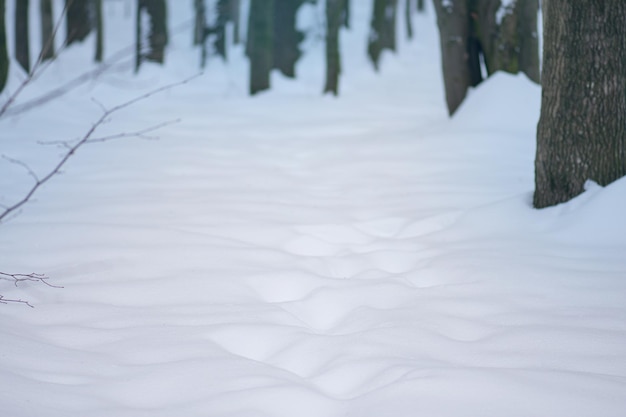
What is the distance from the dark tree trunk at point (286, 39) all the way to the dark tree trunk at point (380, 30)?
3059 millimetres

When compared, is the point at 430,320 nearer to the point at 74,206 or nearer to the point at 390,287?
the point at 390,287

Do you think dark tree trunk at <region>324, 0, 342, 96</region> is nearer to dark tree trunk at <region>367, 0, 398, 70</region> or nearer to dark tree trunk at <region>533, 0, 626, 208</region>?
dark tree trunk at <region>367, 0, 398, 70</region>

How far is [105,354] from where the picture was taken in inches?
98.8

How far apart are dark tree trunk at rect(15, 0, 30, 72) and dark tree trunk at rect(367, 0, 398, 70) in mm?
9023

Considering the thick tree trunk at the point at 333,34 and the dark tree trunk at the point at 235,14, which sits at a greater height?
the dark tree trunk at the point at 235,14

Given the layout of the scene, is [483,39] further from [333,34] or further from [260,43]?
[260,43]

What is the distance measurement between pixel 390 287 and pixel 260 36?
11390 mm

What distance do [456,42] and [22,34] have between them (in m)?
9.28

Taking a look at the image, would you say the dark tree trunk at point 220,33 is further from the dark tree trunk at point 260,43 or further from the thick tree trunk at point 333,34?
the thick tree trunk at point 333,34

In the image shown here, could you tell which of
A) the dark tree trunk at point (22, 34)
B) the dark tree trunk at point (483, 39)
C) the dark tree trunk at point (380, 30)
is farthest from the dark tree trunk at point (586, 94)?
the dark tree trunk at point (380, 30)

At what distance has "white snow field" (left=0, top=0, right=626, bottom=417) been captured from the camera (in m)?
2.21

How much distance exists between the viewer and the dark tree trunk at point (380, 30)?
740 inches

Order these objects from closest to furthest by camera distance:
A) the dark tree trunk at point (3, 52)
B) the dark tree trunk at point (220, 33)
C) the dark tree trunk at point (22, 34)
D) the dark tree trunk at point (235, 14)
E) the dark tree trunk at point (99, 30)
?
the dark tree trunk at point (3, 52)
the dark tree trunk at point (22, 34)
the dark tree trunk at point (99, 30)
the dark tree trunk at point (220, 33)
the dark tree trunk at point (235, 14)

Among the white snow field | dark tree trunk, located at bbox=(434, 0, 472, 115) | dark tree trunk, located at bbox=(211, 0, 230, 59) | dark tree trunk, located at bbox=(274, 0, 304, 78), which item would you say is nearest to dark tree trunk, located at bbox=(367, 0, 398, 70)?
dark tree trunk, located at bbox=(274, 0, 304, 78)
